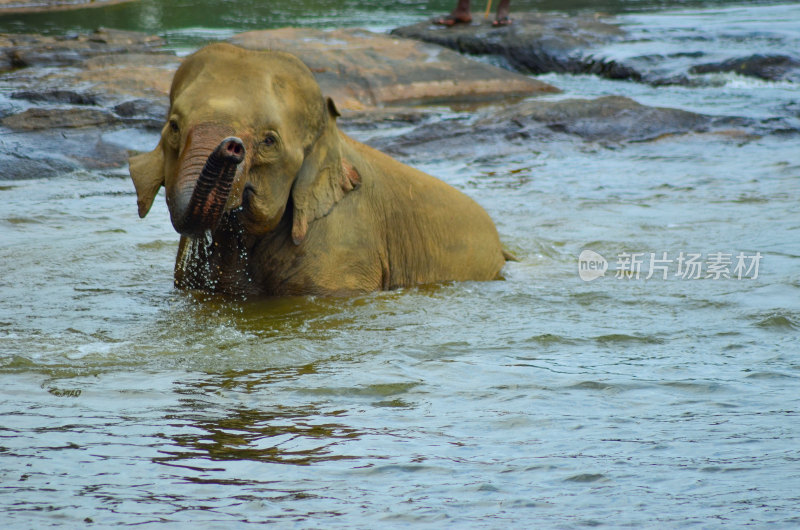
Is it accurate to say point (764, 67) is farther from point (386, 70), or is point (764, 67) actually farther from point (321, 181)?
point (321, 181)

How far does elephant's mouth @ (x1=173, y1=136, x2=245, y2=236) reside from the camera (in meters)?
5.20

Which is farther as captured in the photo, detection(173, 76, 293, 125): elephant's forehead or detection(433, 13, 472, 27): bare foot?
detection(433, 13, 472, 27): bare foot

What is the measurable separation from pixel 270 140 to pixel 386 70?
10792 millimetres

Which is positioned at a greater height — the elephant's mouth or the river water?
the elephant's mouth

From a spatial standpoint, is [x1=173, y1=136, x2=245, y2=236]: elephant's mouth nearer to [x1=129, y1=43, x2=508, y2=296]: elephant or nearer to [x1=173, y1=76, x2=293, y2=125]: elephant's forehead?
[x1=129, y1=43, x2=508, y2=296]: elephant

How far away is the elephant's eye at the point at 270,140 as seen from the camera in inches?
228

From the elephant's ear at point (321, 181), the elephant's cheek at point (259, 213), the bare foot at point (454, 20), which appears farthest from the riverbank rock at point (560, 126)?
the bare foot at point (454, 20)

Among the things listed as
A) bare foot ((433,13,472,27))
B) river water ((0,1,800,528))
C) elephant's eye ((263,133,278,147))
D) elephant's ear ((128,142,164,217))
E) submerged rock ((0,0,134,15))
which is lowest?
river water ((0,1,800,528))

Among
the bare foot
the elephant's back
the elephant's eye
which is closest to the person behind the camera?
the elephant's eye

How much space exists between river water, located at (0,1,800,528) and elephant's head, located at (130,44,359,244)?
70 cm

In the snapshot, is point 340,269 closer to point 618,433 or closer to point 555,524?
point 618,433

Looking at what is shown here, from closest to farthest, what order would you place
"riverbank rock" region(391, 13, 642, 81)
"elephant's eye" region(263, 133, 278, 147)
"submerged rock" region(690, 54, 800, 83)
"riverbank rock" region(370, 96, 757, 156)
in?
"elephant's eye" region(263, 133, 278, 147) < "riverbank rock" region(370, 96, 757, 156) < "submerged rock" region(690, 54, 800, 83) < "riverbank rock" region(391, 13, 642, 81)

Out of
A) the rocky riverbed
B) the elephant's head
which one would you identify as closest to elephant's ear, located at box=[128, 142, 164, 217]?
the elephant's head

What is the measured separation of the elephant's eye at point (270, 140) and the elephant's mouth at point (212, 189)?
446 mm
